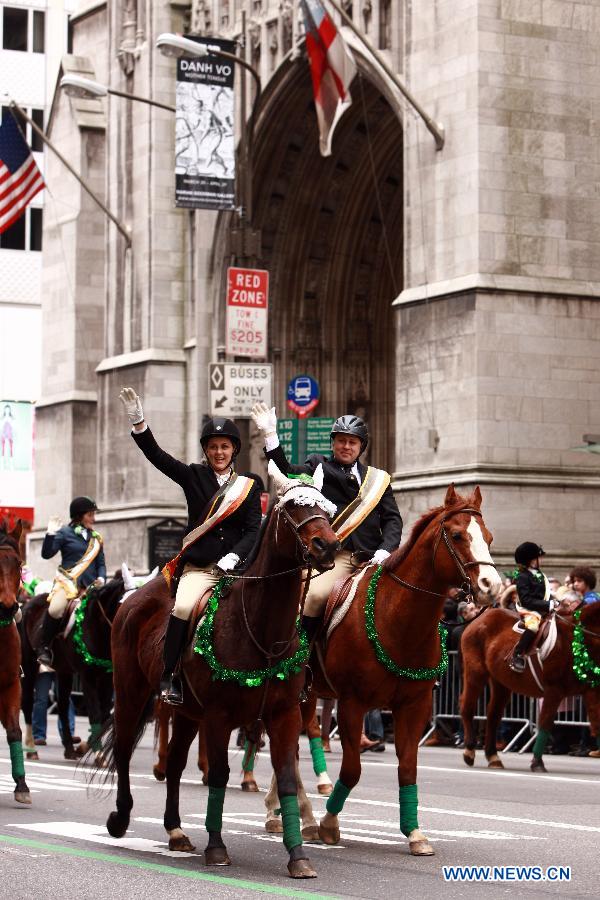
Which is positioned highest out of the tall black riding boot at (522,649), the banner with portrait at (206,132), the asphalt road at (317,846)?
the banner with portrait at (206,132)

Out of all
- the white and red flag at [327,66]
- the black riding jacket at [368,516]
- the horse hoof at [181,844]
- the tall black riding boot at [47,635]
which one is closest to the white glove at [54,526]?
the tall black riding boot at [47,635]

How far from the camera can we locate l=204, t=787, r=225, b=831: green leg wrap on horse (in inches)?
443

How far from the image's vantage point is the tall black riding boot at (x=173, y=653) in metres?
11.6

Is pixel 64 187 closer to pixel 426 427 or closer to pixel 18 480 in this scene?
pixel 18 480

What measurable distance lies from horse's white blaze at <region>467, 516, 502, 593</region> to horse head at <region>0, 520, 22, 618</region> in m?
4.13

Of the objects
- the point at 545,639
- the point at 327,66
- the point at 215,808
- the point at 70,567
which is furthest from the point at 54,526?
the point at 215,808

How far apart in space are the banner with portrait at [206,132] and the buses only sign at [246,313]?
1.90 m

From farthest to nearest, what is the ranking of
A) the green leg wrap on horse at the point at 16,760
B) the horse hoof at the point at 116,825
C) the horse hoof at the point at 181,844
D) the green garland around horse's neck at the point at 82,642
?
the green garland around horse's neck at the point at 82,642 < the green leg wrap on horse at the point at 16,760 < the horse hoof at the point at 116,825 < the horse hoof at the point at 181,844

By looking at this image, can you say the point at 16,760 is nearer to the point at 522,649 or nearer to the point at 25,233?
the point at 522,649

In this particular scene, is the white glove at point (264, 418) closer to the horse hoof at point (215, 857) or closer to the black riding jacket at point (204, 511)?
the black riding jacket at point (204, 511)

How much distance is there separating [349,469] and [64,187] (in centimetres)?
3605

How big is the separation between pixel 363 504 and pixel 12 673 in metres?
3.50

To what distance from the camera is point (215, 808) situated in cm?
1130

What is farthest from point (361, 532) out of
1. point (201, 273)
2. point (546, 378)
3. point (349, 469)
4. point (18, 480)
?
point (18, 480)
